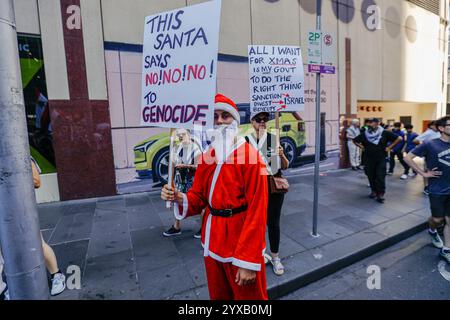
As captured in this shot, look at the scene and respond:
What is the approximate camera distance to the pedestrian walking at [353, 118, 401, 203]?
582 centimetres

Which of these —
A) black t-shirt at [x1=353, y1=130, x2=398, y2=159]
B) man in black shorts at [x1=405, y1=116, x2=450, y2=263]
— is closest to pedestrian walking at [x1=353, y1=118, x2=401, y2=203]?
black t-shirt at [x1=353, y1=130, x2=398, y2=159]

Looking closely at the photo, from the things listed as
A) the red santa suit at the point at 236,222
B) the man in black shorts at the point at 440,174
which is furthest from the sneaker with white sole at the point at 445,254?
the red santa suit at the point at 236,222

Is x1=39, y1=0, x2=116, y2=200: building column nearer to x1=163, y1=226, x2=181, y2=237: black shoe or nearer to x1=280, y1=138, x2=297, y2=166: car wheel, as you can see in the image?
x1=163, y1=226, x2=181, y2=237: black shoe

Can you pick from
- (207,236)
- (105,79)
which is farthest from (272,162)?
(105,79)

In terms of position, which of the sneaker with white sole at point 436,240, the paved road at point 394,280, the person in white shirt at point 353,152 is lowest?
the paved road at point 394,280

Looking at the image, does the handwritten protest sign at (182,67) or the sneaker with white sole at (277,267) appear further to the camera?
the sneaker with white sole at (277,267)

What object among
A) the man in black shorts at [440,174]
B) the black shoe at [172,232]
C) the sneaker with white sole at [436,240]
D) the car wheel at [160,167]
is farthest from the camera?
A: the car wheel at [160,167]

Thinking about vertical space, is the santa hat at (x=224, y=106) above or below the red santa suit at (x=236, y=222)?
above

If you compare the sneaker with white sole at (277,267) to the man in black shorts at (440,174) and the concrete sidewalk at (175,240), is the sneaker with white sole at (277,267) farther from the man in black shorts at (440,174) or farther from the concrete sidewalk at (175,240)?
the man in black shorts at (440,174)

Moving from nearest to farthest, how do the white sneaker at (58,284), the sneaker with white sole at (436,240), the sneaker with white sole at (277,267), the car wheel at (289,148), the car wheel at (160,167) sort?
the white sneaker at (58,284) → the sneaker with white sole at (277,267) → the sneaker with white sole at (436,240) → the car wheel at (160,167) → the car wheel at (289,148)

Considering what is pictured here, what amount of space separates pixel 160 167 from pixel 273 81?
4.23 m

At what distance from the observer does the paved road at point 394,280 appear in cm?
285

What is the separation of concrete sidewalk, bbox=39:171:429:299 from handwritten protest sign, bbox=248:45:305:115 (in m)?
2.14

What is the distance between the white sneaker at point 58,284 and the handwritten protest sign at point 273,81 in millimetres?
3292
